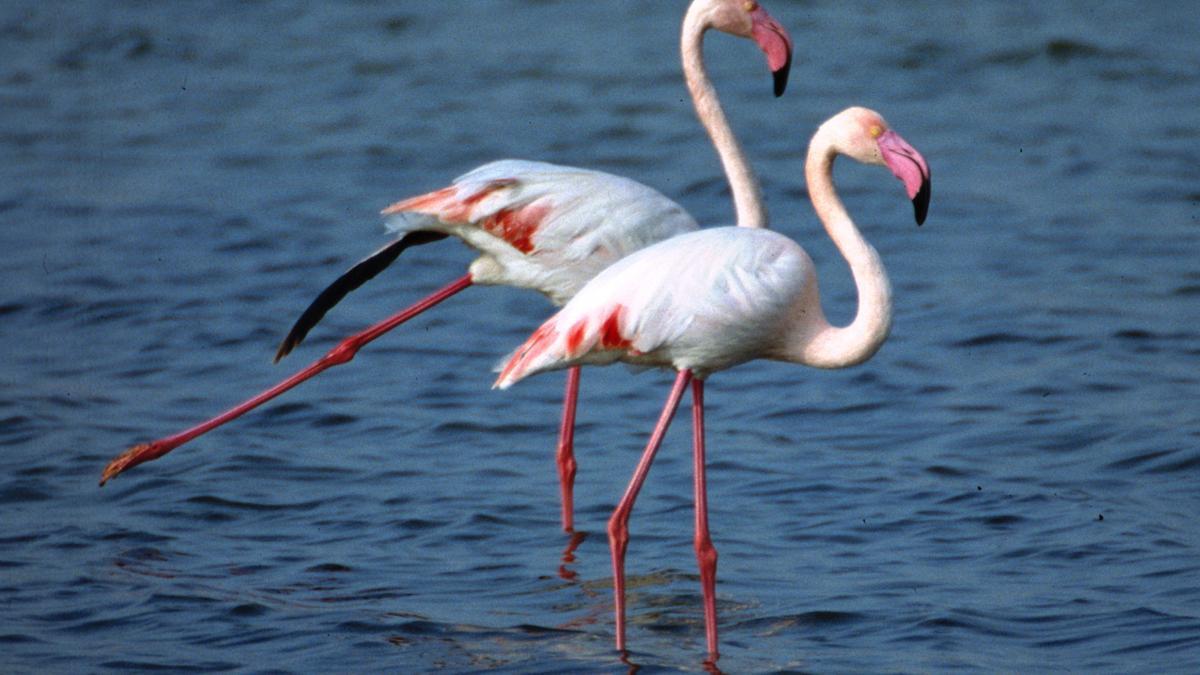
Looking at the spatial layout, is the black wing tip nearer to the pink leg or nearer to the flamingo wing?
the flamingo wing

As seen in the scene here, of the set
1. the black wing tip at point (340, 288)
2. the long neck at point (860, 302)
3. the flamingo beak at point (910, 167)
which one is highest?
the flamingo beak at point (910, 167)

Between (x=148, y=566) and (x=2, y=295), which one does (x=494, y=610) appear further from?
(x=2, y=295)

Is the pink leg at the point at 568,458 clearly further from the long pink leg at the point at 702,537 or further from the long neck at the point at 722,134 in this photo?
the long pink leg at the point at 702,537

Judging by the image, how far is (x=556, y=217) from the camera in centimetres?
624

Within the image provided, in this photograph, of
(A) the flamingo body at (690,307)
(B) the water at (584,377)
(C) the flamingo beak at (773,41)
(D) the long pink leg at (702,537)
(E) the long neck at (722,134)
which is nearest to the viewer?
(A) the flamingo body at (690,307)

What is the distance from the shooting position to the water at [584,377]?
5.64 metres

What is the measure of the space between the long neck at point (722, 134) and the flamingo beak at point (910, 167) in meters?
0.95

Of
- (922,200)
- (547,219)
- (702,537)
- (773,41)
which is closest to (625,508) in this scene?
(702,537)

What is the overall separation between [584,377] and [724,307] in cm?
310

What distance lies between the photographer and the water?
222 inches

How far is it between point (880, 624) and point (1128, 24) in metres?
8.90

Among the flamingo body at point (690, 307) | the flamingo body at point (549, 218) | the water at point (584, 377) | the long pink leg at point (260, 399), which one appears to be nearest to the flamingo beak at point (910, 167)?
the flamingo body at point (690, 307)

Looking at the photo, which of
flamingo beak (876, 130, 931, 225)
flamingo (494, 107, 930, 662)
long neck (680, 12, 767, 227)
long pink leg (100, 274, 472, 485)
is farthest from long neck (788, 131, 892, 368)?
long pink leg (100, 274, 472, 485)

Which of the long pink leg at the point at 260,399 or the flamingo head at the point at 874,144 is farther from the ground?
the flamingo head at the point at 874,144
